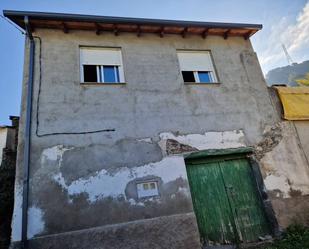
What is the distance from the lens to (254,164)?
6.13 metres

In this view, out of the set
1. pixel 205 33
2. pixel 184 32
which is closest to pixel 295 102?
pixel 205 33

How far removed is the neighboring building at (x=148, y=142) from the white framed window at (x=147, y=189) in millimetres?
24

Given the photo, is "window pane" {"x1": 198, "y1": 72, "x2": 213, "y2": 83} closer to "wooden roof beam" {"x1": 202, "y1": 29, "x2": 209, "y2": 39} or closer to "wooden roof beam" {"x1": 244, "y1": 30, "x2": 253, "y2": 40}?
"wooden roof beam" {"x1": 202, "y1": 29, "x2": 209, "y2": 39}

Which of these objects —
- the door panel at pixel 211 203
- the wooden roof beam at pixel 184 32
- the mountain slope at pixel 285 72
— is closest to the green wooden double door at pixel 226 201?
the door panel at pixel 211 203

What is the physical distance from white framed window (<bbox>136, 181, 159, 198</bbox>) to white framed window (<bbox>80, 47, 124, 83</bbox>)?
10.1ft

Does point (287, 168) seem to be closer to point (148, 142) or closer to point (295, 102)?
point (295, 102)

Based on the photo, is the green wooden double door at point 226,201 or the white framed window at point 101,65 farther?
the white framed window at point 101,65

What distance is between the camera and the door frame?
565cm

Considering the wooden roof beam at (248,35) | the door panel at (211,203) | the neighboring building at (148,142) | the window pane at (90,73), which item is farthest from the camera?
the wooden roof beam at (248,35)

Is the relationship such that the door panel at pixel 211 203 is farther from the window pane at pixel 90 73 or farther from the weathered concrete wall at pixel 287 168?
the window pane at pixel 90 73

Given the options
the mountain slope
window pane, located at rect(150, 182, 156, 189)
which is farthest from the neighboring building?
the mountain slope

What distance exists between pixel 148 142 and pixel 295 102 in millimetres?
5261

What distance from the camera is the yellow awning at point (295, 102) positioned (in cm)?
684

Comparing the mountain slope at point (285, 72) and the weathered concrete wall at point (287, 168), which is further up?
the mountain slope at point (285, 72)
